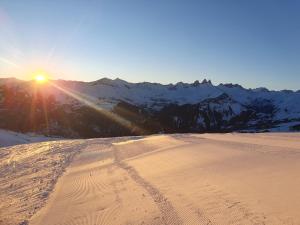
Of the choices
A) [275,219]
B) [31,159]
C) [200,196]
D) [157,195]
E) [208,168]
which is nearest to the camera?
[275,219]

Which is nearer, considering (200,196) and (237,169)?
(200,196)

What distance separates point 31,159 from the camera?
3469 cm

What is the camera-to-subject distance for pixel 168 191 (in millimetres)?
16359

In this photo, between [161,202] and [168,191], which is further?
[168,191]

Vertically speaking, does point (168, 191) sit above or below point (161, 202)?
above

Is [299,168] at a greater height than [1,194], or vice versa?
[299,168]

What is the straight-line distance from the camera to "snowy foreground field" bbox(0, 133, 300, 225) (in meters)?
12.6

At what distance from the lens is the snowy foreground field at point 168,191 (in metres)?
12.6

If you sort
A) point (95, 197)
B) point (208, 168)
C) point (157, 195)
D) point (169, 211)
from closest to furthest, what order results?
1. point (169, 211)
2. point (157, 195)
3. point (95, 197)
4. point (208, 168)

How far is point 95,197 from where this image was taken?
17.2m

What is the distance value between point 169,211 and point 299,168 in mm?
6283

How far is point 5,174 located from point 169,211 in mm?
17785

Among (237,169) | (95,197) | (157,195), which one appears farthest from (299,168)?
(95,197)

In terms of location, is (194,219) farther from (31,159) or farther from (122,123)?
(122,123)
